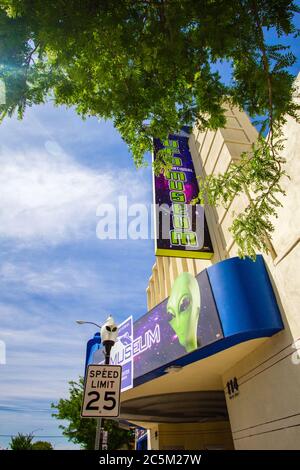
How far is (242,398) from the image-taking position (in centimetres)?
712

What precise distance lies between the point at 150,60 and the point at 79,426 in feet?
86.9

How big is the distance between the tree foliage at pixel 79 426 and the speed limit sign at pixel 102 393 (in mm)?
20597

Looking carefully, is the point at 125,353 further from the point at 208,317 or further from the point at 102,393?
the point at 102,393

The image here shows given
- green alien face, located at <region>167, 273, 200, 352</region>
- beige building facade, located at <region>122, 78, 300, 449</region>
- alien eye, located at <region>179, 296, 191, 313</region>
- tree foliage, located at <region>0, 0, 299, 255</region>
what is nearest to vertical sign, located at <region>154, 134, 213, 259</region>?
beige building facade, located at <region>122, 78, 300, 449</region>

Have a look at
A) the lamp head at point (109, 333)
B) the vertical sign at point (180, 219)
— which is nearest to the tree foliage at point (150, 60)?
the lamp head at point (109, 333)

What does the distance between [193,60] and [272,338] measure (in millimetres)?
5573

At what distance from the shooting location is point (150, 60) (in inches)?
156

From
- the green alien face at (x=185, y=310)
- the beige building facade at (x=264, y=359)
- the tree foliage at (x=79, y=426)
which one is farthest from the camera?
the tree foliage at (x=79, y=426)

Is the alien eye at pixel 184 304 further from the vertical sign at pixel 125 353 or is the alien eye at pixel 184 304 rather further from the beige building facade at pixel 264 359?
the vertical sign at pixel 125 353

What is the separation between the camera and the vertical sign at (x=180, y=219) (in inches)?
361

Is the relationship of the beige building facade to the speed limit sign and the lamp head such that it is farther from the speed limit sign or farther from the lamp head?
the speed limit sign

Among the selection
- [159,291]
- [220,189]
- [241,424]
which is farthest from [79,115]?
[159,291]

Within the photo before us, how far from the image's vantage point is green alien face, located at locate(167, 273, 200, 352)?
6950 millimetres
